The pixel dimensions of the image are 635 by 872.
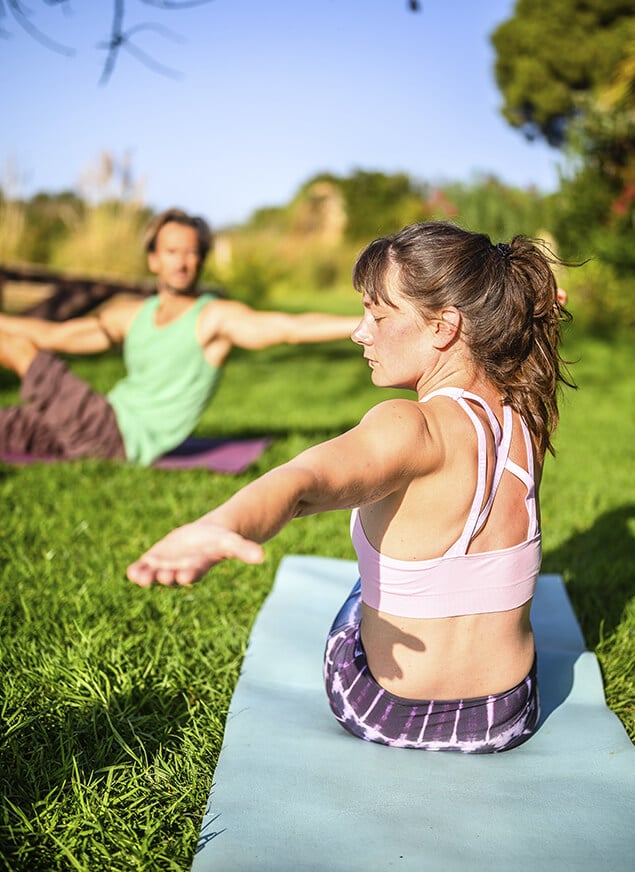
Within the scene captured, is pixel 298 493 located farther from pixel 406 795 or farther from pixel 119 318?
pixel 119 318

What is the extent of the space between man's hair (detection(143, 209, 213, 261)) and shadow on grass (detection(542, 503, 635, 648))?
2319 millimetres

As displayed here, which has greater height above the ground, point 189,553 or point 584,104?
point 584,104

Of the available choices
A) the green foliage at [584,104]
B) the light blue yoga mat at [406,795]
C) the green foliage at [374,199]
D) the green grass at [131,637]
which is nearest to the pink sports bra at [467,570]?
the light blue yoga mat at [406,795]

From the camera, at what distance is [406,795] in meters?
1.71

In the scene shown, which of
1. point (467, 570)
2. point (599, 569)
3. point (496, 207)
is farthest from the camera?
point (496, 207)

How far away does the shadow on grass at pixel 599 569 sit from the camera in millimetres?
2844

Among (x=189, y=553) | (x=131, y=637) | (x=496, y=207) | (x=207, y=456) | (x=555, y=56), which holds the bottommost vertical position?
(x=131, y=637)

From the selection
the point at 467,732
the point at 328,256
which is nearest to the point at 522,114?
the point at 328,256

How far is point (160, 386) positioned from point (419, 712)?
9.88ft

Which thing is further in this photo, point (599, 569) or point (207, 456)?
point (207, 456)

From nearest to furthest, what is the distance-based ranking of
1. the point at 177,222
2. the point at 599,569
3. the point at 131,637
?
the point at 131,637 → the point at 599,569 → the point at 177,222

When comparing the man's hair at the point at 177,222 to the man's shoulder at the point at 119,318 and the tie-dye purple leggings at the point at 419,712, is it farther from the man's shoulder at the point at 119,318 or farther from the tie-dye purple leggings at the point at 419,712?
the tie-dye purple leggings at the point at 419,712

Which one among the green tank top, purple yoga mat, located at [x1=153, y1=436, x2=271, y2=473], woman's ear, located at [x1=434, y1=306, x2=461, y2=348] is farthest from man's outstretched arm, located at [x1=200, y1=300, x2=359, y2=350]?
woman's ear, located at [x1=434, y1=306, x2=461, y2=348]

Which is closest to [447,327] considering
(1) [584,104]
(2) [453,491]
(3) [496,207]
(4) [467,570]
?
(2) [453,491]
